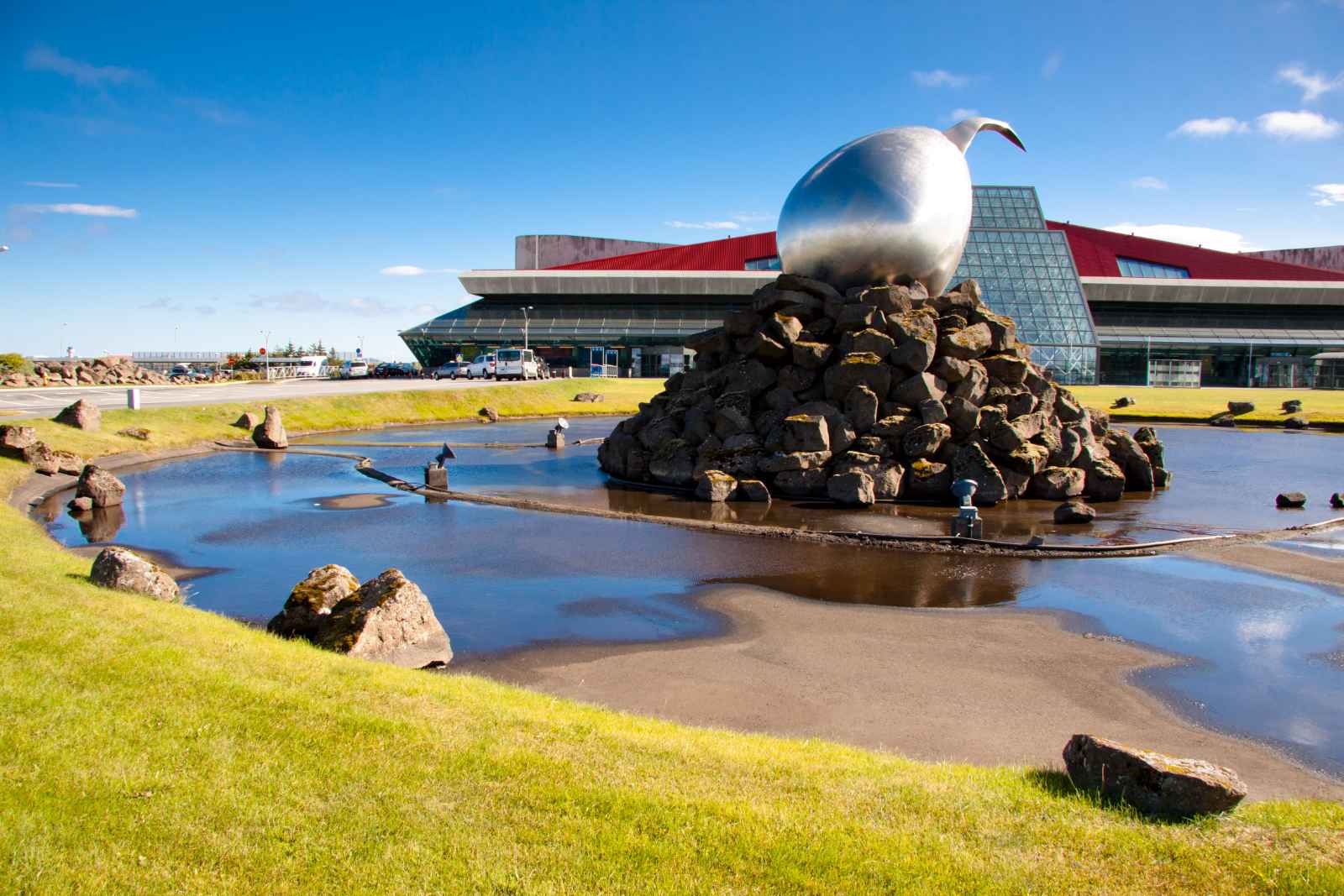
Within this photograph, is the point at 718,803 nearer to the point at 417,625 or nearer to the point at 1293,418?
the point at 417,625

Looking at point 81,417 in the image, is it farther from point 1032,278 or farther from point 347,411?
point 1032,278

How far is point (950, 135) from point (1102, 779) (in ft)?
80.6

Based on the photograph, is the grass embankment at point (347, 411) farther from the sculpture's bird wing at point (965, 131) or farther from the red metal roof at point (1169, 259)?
the red metal roof at point (1169, 259)

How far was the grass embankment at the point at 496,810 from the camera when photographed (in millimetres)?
4895

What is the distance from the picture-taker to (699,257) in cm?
8975

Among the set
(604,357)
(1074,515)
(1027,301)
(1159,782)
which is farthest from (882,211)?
(604,357)

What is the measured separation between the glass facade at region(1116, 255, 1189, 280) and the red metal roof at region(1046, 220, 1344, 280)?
0.35 meters

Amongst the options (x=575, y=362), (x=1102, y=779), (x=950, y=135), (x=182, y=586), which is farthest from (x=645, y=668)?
(x=575, y=362)

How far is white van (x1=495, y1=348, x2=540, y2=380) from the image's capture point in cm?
6506

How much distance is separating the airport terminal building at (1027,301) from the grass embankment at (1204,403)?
1480cm

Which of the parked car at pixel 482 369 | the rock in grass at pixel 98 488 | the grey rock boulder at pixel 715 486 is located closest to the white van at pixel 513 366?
the parked car at pixel 482 369

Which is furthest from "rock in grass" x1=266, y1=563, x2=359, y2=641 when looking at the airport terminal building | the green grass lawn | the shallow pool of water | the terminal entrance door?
the terminal entrance door

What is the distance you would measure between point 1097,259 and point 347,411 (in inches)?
2992

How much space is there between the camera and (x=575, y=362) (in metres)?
85.8
